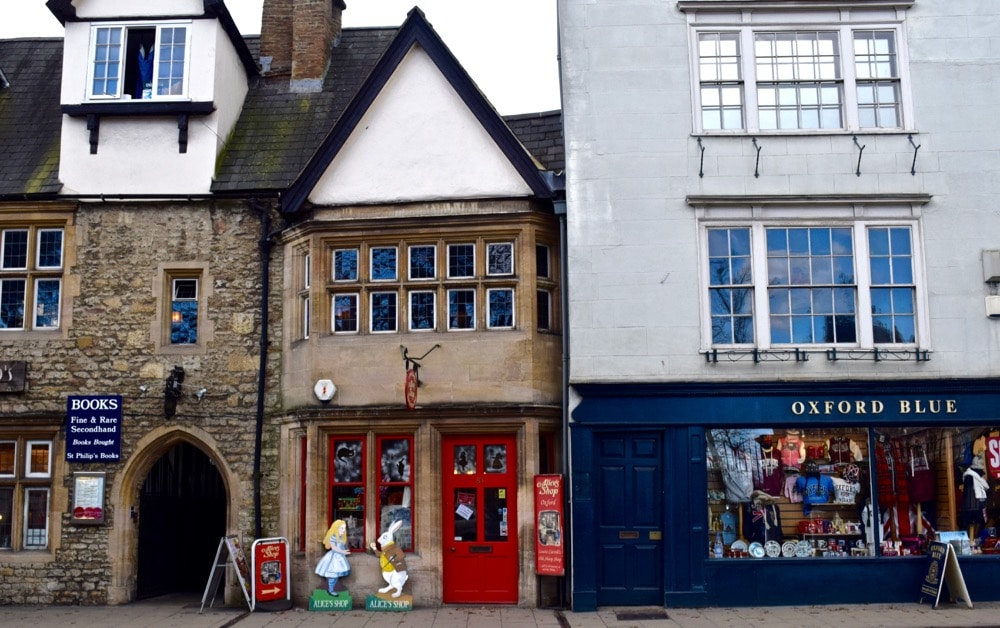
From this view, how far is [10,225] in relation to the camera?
15.9m

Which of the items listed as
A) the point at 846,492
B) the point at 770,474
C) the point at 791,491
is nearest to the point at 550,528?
the point at 770,474

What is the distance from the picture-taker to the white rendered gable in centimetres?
1490

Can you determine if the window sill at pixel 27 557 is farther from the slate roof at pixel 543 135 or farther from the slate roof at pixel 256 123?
the slate roof at pixel 543 135

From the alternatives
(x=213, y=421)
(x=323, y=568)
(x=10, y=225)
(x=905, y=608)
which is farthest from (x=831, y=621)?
(x=10, y=225)

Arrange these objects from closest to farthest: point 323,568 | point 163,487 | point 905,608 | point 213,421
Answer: point 905,608, point 323,568, point 213,421, point 163,487

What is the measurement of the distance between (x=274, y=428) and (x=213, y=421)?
950mm

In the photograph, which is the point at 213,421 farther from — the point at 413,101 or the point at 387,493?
the point at 413,101

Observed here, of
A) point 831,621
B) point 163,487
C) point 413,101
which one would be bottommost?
point 831,621

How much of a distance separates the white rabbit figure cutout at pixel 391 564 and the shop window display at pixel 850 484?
14.6ft

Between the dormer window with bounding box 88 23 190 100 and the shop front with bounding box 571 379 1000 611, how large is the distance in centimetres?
855

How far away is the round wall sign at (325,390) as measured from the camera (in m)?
14.6

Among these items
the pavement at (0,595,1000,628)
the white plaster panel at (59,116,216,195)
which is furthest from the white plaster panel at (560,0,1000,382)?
the white plaster panel at (59,116,216,195)

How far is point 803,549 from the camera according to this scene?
13.9 meters

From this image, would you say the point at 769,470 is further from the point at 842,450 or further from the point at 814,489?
the point at 842,450
